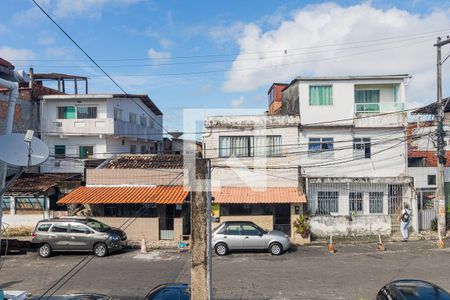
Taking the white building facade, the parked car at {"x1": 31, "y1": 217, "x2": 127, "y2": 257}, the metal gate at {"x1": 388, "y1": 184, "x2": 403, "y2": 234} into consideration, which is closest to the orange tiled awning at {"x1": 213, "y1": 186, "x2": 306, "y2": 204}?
the metal gate at {"x1": 388, "y1": 184, "x2": 403, "y2": 234}

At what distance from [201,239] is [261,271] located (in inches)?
348

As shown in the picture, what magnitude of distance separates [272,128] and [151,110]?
20.5 m

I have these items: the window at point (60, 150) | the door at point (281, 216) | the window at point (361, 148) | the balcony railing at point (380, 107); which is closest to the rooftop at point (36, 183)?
the window at point (60, 150)

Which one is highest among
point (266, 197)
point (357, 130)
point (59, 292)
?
point (357, 130)

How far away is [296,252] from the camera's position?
784 inches

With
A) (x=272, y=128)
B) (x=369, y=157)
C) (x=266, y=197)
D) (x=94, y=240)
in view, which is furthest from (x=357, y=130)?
(x=94, y=240)

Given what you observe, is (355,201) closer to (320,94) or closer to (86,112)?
(320,94)

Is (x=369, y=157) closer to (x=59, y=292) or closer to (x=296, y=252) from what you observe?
(x=296, y=252)

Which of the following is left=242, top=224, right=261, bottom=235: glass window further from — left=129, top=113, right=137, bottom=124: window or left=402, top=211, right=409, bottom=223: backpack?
left=129, top=113, right=137, bottom=124: window

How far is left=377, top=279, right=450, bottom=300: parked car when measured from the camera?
9.57 meters

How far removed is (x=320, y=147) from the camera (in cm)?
2341

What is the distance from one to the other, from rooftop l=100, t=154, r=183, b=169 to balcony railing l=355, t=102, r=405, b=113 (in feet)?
35.8

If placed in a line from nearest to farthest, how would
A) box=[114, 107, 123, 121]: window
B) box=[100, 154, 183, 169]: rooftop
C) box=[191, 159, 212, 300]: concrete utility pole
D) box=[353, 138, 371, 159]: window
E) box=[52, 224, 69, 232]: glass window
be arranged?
1. box=[191, 159, 212, 300]: concrete utility pole
2. box=[52, 224, 69, 232]: glass window
3. box=[353, 138, 371, 159]: window
4. box=[100, 154, 183, 169]: rooftop
5. box=[114, 107, 123, 121]: window

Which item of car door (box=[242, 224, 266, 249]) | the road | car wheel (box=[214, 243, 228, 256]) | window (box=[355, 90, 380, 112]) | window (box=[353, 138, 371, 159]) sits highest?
window (box=[355, 90, 380, 112])
